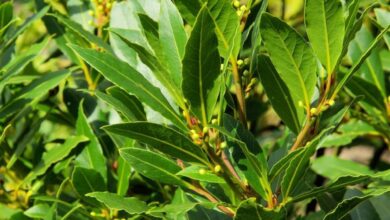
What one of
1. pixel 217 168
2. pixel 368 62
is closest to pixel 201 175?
pixel 217 168

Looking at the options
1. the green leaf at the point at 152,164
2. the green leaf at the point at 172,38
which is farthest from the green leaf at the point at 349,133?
the green leaf at the point at 172,38

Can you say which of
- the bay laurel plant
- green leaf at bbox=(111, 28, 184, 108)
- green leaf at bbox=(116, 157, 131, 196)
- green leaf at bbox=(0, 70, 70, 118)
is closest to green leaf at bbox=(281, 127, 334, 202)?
the bay laurel plant

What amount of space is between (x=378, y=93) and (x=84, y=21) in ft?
2.71

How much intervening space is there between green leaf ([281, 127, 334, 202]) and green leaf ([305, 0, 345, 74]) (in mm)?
128

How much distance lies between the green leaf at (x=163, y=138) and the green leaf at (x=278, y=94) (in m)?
0.19

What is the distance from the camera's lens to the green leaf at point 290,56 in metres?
1.24

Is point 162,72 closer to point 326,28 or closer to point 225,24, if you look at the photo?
point 225,24

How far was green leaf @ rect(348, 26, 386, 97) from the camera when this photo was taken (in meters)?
1.88

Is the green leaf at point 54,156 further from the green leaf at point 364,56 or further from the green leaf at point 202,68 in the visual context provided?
the green leaf at point 364,56

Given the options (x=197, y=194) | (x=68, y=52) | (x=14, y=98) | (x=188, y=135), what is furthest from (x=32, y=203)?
(x=188, y=135)

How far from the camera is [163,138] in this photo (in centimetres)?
125

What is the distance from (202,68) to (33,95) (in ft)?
2.22

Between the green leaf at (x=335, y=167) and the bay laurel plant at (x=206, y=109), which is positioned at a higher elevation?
the bay laurel plant at (x=206, y=109)

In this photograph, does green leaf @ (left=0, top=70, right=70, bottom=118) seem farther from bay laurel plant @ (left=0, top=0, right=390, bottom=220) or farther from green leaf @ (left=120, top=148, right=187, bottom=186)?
green leaf @ (left=120, top=148, right=187, bottom=186)
